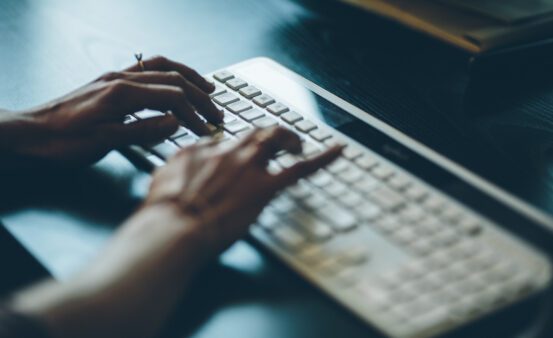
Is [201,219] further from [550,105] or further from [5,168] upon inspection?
[550,105]

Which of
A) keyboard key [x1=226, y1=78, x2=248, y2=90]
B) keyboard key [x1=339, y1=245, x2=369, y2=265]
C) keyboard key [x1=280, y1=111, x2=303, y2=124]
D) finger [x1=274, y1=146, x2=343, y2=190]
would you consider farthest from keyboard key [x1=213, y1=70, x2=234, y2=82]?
keyboard key [x1=339, y1=245, x2=369, y2=265]

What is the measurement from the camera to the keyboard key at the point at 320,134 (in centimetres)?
74

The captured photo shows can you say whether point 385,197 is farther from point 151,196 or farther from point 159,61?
point 159,61

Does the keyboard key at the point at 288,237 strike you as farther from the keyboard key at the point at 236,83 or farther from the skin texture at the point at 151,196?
the keyboard key at the point at 236,83

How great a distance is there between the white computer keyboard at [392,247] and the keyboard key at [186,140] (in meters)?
0.11

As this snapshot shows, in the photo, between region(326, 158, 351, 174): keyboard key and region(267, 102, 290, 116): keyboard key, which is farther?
region(267, 102, 290, 116): keyboard key

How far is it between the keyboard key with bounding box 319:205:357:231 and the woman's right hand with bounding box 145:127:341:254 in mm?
44

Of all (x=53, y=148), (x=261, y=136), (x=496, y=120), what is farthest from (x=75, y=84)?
(x=496, y=120)

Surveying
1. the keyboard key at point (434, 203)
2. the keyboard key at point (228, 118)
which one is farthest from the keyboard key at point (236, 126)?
the keyboard key at point (434, 203)

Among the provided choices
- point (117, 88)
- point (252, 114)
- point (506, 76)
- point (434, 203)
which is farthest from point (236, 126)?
point (506, 76)

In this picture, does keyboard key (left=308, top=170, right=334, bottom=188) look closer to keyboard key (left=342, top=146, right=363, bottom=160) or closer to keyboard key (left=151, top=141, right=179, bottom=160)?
keyboard key (left=342, top=146, right=363, bottom=160)

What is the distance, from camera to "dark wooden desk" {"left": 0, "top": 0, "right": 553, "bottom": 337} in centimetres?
61

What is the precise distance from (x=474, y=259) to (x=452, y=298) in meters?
0.04

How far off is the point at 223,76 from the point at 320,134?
17 cm
